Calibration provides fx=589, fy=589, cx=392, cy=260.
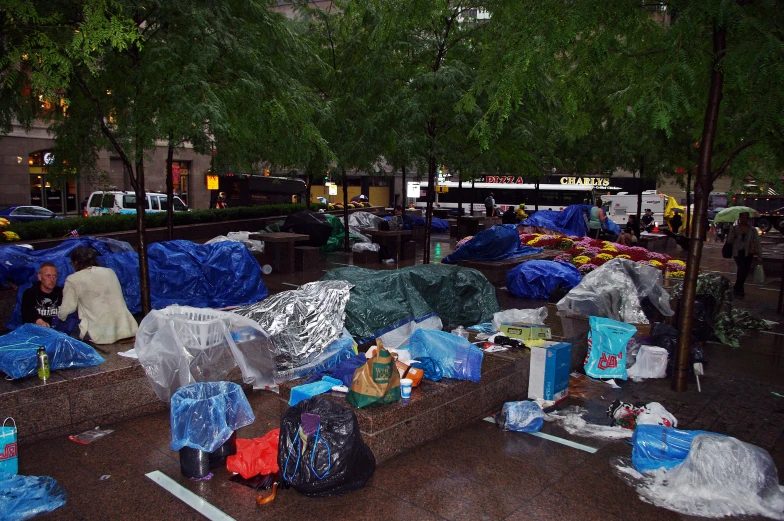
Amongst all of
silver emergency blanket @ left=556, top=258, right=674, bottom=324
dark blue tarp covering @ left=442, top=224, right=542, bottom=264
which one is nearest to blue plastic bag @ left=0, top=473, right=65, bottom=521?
silver emergency blanket @ left=556, top=258, right=674, bottom=324

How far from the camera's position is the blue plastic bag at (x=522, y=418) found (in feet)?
18.6

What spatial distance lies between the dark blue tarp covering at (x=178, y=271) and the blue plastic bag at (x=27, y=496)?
5003mm

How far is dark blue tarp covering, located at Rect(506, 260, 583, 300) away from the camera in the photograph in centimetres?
1131

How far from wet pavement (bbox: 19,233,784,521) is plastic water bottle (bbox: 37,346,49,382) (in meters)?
0.57

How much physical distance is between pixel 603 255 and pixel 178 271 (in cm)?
933

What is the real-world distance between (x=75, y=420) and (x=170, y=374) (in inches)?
35.2

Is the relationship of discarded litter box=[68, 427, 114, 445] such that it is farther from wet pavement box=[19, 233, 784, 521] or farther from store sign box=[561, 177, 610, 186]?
store sign box=[561, 177, 610, 186]

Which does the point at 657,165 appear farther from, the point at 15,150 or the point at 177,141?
the point at 15,150

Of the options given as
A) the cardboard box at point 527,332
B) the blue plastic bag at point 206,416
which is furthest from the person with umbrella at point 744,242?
the blue plastic bag at point 206,416

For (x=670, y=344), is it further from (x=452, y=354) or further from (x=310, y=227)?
(x=310, y=227)

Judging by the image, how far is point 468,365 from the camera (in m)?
5.77

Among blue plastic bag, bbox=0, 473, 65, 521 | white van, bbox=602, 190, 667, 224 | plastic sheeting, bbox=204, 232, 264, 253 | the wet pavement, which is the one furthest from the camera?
white van, bbox=602, 190, 667, 224

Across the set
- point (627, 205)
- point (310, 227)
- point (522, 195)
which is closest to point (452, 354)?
point (310, 227)

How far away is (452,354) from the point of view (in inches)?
229
